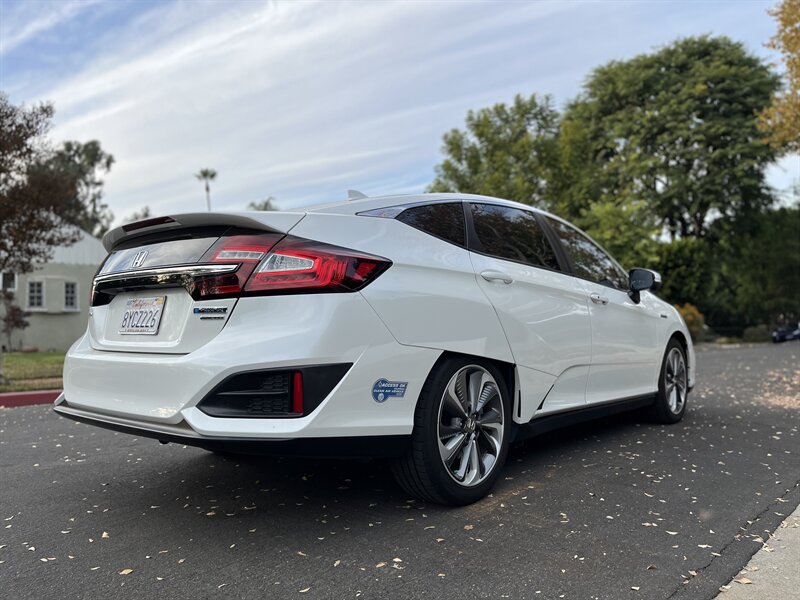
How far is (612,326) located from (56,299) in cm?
2800

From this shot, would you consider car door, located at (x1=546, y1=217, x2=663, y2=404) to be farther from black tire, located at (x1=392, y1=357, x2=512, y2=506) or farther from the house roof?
the house roof

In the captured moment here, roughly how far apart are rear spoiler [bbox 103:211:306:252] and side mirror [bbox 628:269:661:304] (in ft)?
10.6

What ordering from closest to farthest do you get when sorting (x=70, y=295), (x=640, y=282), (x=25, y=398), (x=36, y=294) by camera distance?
(x=640, y=282)
(x=25, y=398)
(x=36, y=294)
(x=70, y=295)

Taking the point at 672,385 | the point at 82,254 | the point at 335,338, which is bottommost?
the point at 672,385

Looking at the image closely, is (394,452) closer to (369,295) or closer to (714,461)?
(369,295)

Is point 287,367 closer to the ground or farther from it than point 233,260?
closer to the ground

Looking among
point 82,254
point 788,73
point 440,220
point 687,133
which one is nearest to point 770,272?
point 687,133

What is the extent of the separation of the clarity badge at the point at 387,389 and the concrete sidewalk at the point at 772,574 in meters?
1.52

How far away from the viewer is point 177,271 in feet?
10.6

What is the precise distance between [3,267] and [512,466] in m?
10.4

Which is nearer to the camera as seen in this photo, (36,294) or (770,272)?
(36,294)

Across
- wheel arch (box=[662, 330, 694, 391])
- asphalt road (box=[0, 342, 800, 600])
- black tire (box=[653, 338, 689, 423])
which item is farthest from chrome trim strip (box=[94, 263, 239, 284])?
wheel arch (box=[662, 330, 694, 391])

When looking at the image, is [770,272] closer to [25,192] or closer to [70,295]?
[70,295]

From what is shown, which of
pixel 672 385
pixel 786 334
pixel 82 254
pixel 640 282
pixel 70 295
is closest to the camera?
pixel 640 282
